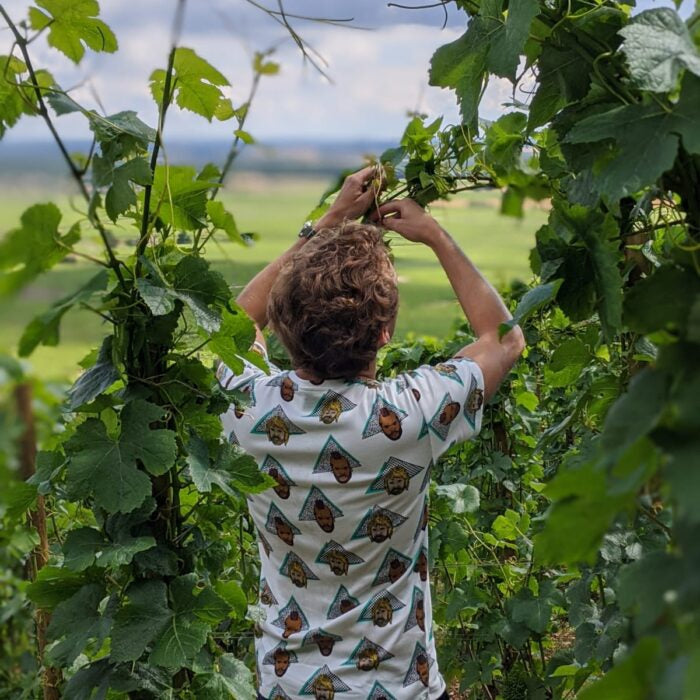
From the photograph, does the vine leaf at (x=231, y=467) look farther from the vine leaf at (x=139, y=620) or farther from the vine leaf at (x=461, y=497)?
the vine leaf at (x=461, y=497)

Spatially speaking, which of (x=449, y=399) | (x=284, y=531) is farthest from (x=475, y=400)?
(x=284, y=531)

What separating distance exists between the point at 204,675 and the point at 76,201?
789 millimetres

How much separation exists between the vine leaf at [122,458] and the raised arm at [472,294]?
61 cm

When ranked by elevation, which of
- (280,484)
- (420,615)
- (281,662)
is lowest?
(281,662)

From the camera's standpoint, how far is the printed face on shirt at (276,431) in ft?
5.30

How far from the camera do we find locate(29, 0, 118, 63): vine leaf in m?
1.32

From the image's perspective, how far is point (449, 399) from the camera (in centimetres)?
158

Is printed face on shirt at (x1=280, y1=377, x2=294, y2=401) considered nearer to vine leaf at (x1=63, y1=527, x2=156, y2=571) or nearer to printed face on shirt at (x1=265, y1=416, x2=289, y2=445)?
printed face on shirt at (x1=265, y1=416, x2=289, y2=445)

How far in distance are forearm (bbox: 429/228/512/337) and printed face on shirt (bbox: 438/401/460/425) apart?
0.61ft

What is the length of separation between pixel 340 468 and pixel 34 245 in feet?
2.19

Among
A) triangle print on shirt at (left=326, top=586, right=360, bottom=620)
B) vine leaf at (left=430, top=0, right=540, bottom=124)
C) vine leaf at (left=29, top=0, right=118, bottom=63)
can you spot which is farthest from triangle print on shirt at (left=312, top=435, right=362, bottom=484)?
vine leaf at (left=29, top=0, right=118, bottom=63)

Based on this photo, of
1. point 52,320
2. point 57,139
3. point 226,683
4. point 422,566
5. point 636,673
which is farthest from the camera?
point 422,566

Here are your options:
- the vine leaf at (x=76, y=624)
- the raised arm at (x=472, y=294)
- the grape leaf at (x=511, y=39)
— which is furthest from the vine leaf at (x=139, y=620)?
the grape leaf at (x=511, y=39)

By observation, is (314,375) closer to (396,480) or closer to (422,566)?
(396,480)
